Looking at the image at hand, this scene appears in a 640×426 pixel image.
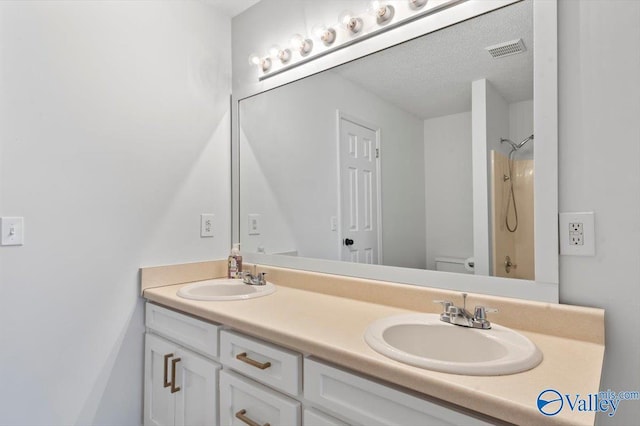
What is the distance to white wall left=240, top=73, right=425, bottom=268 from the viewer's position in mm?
1432

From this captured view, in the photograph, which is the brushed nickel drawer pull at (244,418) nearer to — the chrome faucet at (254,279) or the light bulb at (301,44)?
the chrome faucet at (254,279)

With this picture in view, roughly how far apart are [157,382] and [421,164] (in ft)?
5.02

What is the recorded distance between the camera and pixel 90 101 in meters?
1.56

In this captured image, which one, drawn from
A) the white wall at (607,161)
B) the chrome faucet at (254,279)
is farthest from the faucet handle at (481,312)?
the chrome faucet at (254,279)

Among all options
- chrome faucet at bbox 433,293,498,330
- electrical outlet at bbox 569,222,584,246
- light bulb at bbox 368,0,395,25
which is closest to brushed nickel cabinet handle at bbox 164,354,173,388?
chrome faucet at bbox 433,293,498,330

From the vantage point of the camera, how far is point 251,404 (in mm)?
1170

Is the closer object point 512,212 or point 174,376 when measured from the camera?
point 512,212

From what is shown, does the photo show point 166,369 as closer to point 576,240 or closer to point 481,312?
point 481,312

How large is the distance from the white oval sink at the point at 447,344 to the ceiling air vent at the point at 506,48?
88 cm

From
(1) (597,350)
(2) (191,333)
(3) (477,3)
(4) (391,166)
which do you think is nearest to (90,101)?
(2) (191,333)

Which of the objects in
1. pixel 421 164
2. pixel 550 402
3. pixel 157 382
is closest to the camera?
pixel 550 402

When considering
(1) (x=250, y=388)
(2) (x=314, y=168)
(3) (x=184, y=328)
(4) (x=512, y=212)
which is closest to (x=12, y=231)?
(3) (x=184, y=328)

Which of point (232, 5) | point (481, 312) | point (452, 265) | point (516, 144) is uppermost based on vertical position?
point (232, 5)

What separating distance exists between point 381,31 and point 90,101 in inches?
51.5
